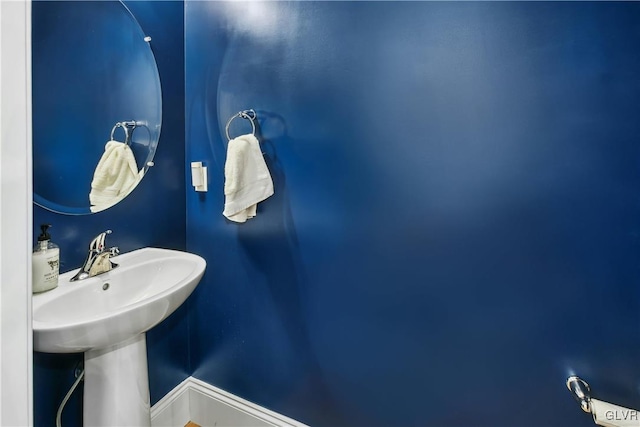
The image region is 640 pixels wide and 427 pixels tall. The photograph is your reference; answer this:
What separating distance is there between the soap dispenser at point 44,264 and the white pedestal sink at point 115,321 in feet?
0.10

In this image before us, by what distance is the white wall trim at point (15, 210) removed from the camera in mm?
516

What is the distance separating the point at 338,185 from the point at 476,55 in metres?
0.59

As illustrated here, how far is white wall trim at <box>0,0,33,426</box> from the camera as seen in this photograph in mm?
516

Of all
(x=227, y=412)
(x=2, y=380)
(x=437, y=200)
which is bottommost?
(x=227, y=412)

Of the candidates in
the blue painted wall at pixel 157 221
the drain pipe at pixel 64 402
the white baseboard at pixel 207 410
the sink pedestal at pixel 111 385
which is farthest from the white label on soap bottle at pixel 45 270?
the white baseboard at pixel 207 410

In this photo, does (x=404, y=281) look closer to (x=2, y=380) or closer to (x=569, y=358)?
(x=569, y=358)

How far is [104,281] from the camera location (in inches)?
39.8

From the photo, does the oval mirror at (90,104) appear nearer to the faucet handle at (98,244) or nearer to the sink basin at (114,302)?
the faucet handle at (98,244)

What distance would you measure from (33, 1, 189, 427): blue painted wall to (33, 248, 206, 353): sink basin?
0.31 feet

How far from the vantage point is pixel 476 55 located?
3.01 feet

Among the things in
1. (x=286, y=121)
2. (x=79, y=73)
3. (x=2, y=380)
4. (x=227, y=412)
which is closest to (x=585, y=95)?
(x=286, y=121)

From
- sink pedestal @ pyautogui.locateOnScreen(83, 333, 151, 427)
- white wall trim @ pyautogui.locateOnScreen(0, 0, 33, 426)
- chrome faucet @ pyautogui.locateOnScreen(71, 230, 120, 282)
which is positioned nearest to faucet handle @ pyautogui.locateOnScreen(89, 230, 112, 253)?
chrome faucet @ pyautogui.locateOnScreen(71, 230, 120, 282)

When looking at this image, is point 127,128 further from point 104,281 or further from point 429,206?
point 429,206

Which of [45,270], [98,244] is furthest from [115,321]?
[98,244]
